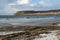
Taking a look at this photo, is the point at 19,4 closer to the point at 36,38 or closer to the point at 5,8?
the point at 5,8

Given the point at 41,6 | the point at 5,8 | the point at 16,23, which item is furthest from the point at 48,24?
the point at 5,8

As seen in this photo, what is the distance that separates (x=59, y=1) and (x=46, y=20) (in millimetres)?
193

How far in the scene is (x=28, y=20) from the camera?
1118 millimetres

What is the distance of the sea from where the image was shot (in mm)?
1103

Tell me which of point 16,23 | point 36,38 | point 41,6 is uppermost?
point 41,6

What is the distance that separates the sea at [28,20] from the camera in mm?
1103

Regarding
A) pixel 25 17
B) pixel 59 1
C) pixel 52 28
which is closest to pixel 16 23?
pixel 25 17

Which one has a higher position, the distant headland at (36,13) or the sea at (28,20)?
the distant headland at (36,13)

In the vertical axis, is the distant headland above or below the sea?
above

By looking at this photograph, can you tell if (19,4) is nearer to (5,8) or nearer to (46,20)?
(5,8)

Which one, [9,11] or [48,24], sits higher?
[9,11]

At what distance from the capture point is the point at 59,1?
1133 mm

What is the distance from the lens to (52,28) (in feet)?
→ 3.61

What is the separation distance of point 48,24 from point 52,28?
1.8 inches
